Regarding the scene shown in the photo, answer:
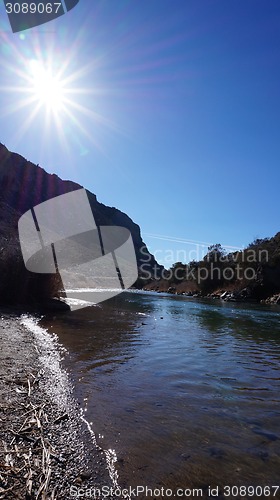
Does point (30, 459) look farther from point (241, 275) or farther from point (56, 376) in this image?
point (241, 275)

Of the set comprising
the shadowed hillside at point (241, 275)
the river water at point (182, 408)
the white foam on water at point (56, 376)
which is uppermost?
the shadowed hillside at point (241, 275)

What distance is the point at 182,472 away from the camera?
3.12m

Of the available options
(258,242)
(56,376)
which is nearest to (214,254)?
(258,242)

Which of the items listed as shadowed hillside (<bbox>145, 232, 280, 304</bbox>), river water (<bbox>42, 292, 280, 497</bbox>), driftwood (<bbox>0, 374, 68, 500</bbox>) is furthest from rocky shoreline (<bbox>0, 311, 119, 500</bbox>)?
shadowed hillside (<bbox>145, 232, 280, 304</bbox>)

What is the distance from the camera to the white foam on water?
3282 millimetres

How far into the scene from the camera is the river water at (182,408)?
3205mm

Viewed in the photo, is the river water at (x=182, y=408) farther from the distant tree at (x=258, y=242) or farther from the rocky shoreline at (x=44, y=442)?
the distant tree at (x=258, y=242)

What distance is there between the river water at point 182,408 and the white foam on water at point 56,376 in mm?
91

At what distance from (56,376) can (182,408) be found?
261 cm

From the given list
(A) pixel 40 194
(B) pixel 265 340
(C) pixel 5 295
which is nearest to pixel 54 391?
(B) pixel 265 340

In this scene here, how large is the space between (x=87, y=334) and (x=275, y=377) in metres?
6.31

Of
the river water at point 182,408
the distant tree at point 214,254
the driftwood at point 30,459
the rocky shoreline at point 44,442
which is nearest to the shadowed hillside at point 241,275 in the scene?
the distant tree at point 214,254

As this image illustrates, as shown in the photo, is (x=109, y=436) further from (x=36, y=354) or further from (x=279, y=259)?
(x=279, y=259)

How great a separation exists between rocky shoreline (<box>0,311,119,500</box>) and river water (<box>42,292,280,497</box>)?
0.79 ft
